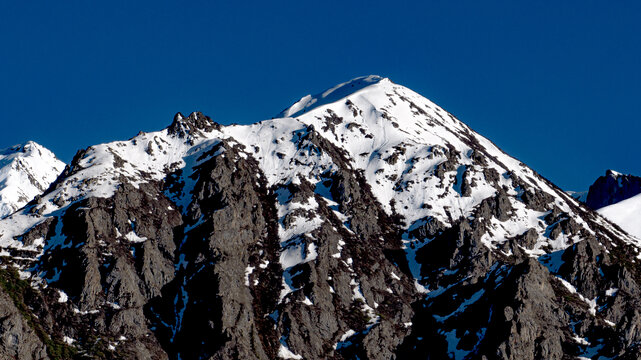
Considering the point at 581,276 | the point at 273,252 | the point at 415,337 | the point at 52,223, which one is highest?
the point at 52,223

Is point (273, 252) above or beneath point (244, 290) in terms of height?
above

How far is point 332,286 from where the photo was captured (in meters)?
188

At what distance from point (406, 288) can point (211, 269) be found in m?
56.7

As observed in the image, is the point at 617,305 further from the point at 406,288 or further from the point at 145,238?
the point at 145,238

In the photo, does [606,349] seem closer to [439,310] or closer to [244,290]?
[439,310]

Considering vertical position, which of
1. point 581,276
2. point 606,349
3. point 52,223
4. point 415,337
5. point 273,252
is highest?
point 52,223

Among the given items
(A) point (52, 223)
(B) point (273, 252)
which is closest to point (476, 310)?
(B) point (273, 252)

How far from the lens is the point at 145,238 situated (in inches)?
7628

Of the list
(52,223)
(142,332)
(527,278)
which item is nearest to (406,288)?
(527,278)

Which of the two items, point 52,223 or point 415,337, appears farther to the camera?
point 52,223

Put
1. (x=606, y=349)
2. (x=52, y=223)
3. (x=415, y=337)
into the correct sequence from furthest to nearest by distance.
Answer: (x=52, y=223)
(x=415, y=337)
(x=606, y=349)

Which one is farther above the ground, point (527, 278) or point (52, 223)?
point (52, 223)

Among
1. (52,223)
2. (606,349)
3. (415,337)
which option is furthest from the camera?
(52,223)

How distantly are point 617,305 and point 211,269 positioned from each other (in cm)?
11021
